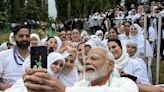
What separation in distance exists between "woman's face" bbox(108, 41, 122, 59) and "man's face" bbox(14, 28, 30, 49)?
124cm

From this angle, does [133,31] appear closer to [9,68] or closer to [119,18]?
Answer: [9,68]

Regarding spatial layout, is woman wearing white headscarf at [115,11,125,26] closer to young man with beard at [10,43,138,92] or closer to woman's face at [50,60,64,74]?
woman's face at [50,60,64,74]

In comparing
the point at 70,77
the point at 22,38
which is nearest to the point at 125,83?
the point at 70,77

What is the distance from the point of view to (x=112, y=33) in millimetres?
9461

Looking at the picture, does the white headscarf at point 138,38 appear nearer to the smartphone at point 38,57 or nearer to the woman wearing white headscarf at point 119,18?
the smartphone at point 38,57

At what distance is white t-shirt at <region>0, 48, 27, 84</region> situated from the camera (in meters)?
6.15

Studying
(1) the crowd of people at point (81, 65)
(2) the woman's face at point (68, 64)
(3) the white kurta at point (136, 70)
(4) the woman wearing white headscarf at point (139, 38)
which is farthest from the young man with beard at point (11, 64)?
(4) the woman wearing white headscarf at point (139, 38)

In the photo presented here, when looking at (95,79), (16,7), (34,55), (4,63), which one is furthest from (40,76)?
(16,7)

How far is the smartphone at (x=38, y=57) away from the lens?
7.00ft

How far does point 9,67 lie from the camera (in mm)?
6172

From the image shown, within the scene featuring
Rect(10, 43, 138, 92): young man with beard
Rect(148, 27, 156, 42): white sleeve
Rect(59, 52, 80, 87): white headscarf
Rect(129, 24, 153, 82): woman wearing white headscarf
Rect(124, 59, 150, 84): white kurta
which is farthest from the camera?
Rect(148, 27, 156, 42): white sleeve

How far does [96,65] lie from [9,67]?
2896mm

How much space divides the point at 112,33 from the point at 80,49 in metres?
2.68

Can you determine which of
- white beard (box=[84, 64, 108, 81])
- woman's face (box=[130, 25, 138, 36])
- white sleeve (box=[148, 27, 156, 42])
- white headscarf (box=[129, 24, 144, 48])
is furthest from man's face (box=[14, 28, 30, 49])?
white sleeve (box=[148, 27, 156, 42])
